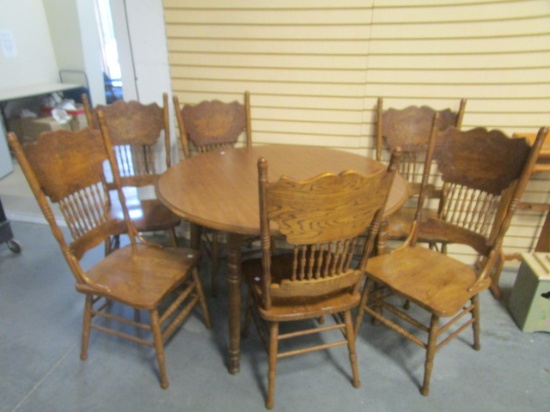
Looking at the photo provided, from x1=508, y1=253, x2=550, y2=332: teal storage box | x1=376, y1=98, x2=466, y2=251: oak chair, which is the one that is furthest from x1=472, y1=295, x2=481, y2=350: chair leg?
x1=376, y1=98, x2=466, y2=251: oak chair

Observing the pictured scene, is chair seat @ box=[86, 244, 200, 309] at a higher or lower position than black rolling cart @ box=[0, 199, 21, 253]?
higher

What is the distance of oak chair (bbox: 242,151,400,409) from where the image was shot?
1.13 metres

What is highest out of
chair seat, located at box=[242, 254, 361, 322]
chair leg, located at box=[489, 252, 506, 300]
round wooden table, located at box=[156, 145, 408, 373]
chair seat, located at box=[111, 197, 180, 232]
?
round wooden table, located at box=[156, 145, 408, 373]

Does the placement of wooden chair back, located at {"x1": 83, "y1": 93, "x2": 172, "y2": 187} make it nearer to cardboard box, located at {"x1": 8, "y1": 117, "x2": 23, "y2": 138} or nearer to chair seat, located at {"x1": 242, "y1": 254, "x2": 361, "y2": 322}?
chair seat, located at {"x1": 242, "y1": 254, "x2": 361, "y2": 322}

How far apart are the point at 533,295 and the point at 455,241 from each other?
0.59m

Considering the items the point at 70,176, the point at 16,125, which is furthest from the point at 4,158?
the point at 70,176

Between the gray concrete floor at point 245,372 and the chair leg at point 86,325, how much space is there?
0.17ft

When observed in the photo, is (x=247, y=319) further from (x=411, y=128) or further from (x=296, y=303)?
(x=411, y=128)

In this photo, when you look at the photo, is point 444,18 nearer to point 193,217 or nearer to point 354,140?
point 354,140

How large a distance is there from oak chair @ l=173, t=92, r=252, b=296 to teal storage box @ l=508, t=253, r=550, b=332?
6.12 feet

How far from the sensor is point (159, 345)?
1.62 m

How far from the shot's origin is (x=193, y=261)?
71.4 inches

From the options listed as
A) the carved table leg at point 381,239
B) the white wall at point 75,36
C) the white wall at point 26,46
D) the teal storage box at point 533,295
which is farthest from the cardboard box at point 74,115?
the teal storage box at point 533,295

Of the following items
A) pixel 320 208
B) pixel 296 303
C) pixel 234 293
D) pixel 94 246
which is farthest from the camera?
pixel 94 246
